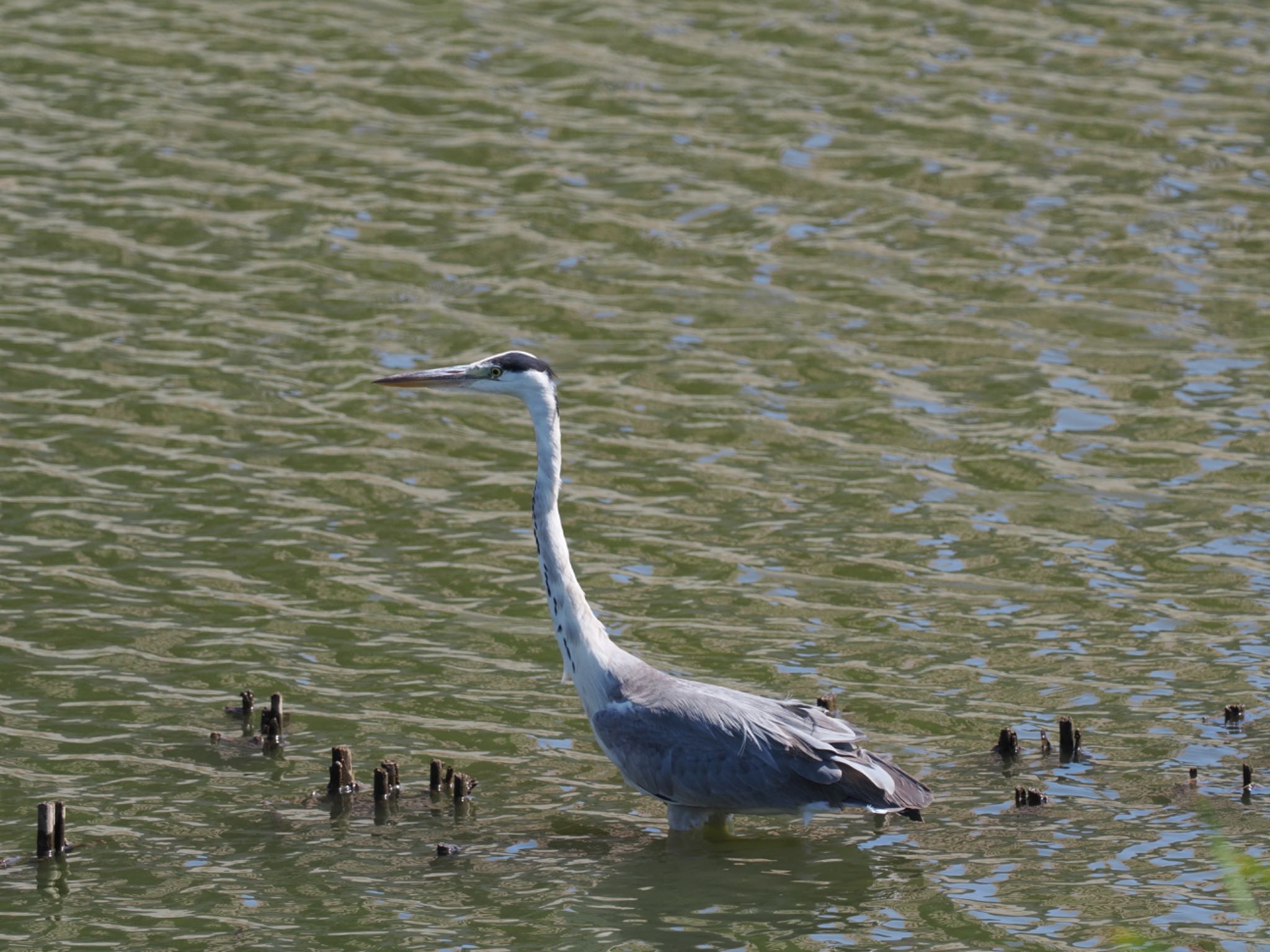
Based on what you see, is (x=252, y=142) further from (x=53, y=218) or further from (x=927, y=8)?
(x=927, y=8)

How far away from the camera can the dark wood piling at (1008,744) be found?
37.0 ft

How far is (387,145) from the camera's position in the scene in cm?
2119

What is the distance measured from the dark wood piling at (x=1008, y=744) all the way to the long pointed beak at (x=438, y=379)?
361 cm

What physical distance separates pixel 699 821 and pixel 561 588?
1505 mm

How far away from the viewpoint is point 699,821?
1091 cm

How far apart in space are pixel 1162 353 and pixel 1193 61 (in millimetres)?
7197

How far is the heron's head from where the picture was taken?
11.6m

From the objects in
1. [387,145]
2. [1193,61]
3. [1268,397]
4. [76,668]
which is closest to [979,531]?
[1268,397]

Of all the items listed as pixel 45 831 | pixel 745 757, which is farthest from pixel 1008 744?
pixel 45 831

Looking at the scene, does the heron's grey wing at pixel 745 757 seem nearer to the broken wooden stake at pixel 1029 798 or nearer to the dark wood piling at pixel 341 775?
the broken wooden stake at pixel 1029 798

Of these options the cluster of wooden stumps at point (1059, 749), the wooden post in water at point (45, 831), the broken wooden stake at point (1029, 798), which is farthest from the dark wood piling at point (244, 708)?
the broken wooden stake at point (1029, 798)

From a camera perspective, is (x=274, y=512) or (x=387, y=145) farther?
(x=387, y=145)

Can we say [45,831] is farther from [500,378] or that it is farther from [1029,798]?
[1029,798]

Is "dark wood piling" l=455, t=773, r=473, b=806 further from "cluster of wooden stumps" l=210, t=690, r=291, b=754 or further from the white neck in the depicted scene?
"cluster of wooden stumps" l=210, t=690, r=291, b=754
